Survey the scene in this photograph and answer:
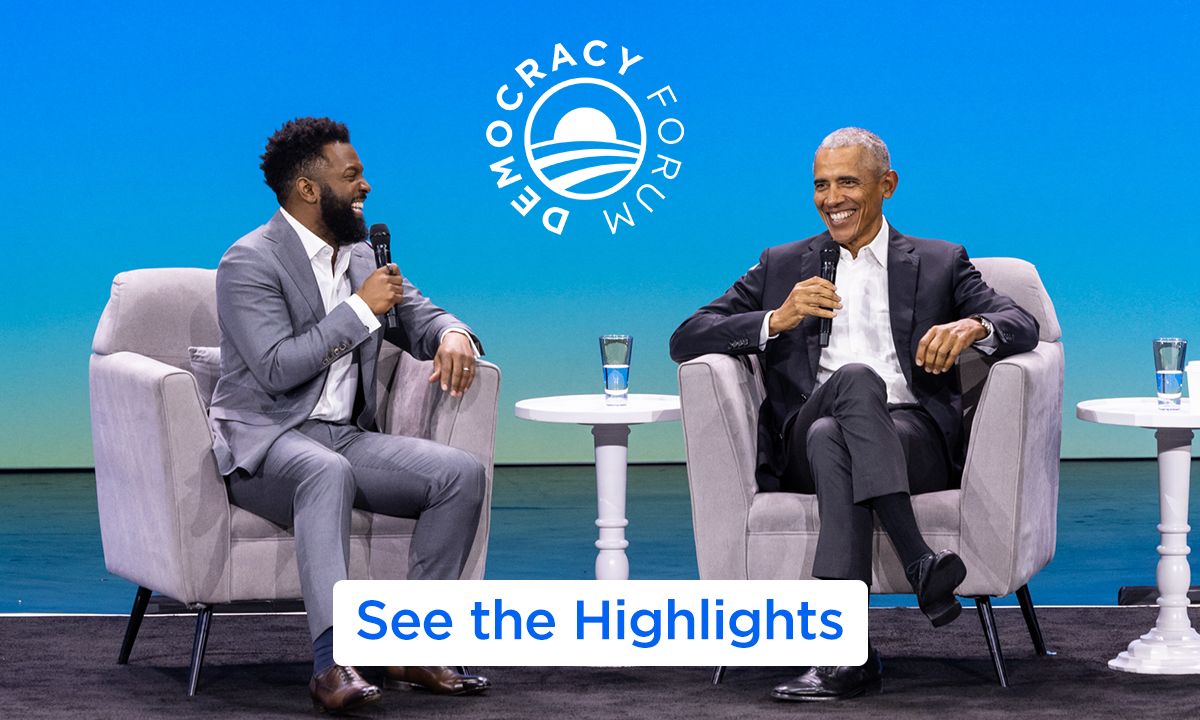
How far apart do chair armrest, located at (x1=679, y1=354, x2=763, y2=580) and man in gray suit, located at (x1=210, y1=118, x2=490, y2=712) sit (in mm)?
428

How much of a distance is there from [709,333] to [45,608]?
214cm

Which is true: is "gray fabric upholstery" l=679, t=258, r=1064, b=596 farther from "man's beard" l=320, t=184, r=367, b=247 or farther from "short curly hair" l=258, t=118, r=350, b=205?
"short curly hair" l=258, t=118, r=350, b=205

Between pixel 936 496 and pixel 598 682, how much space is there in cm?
75

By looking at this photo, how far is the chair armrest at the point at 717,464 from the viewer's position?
98.2 inches

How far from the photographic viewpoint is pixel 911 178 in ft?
19.7

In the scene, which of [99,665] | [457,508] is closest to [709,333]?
[457,508]

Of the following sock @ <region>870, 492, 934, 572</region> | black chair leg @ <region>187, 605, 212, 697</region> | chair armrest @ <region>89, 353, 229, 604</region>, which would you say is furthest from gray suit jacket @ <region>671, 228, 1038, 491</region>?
black chair leg @ <region>187, 605, 212, 697</region>

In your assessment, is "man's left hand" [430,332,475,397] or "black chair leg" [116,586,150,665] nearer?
"man's left hand" [430,332,475,397]

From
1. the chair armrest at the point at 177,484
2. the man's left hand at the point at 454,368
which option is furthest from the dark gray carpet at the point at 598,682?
the man's left hand at the point at 454,368

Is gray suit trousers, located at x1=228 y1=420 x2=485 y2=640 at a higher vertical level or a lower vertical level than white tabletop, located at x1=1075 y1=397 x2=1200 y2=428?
lower

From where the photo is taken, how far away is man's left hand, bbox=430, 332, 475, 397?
253cm

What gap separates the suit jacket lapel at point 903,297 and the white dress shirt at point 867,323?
0.01 metres

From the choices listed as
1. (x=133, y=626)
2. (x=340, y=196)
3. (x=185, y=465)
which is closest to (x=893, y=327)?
(x=340, y=196)

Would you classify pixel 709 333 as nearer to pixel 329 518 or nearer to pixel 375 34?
pixel 329 518
